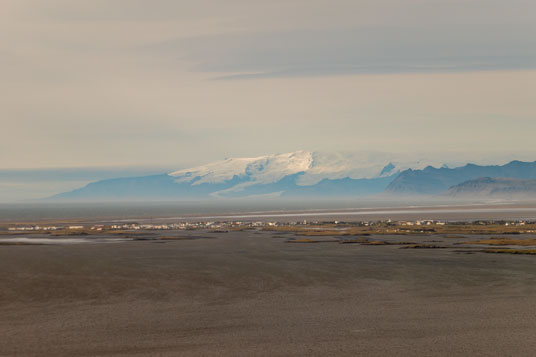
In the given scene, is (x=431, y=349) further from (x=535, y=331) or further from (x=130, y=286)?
(x=130, y=286)

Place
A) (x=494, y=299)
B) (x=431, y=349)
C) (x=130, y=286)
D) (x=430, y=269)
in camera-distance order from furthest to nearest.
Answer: (x=430, y=269)
(x=130, y=286)
(x=494, y=299)
(x=431, y=349)

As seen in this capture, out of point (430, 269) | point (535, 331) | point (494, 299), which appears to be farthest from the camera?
point (430, 269)

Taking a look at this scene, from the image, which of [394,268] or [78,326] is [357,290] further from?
[78,326]

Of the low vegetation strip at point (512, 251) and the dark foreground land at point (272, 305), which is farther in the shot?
the low vegetation strip at point (512, 251)

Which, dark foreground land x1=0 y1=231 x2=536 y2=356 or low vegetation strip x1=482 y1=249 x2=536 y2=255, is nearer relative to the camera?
dark foreground land x1=0 y1=231 x2=536 y2=356

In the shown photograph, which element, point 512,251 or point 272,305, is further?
point 512,251

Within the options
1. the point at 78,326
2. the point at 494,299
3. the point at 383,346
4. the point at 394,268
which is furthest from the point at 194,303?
the point at 394,268

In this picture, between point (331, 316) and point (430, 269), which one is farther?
point (430, 269)
